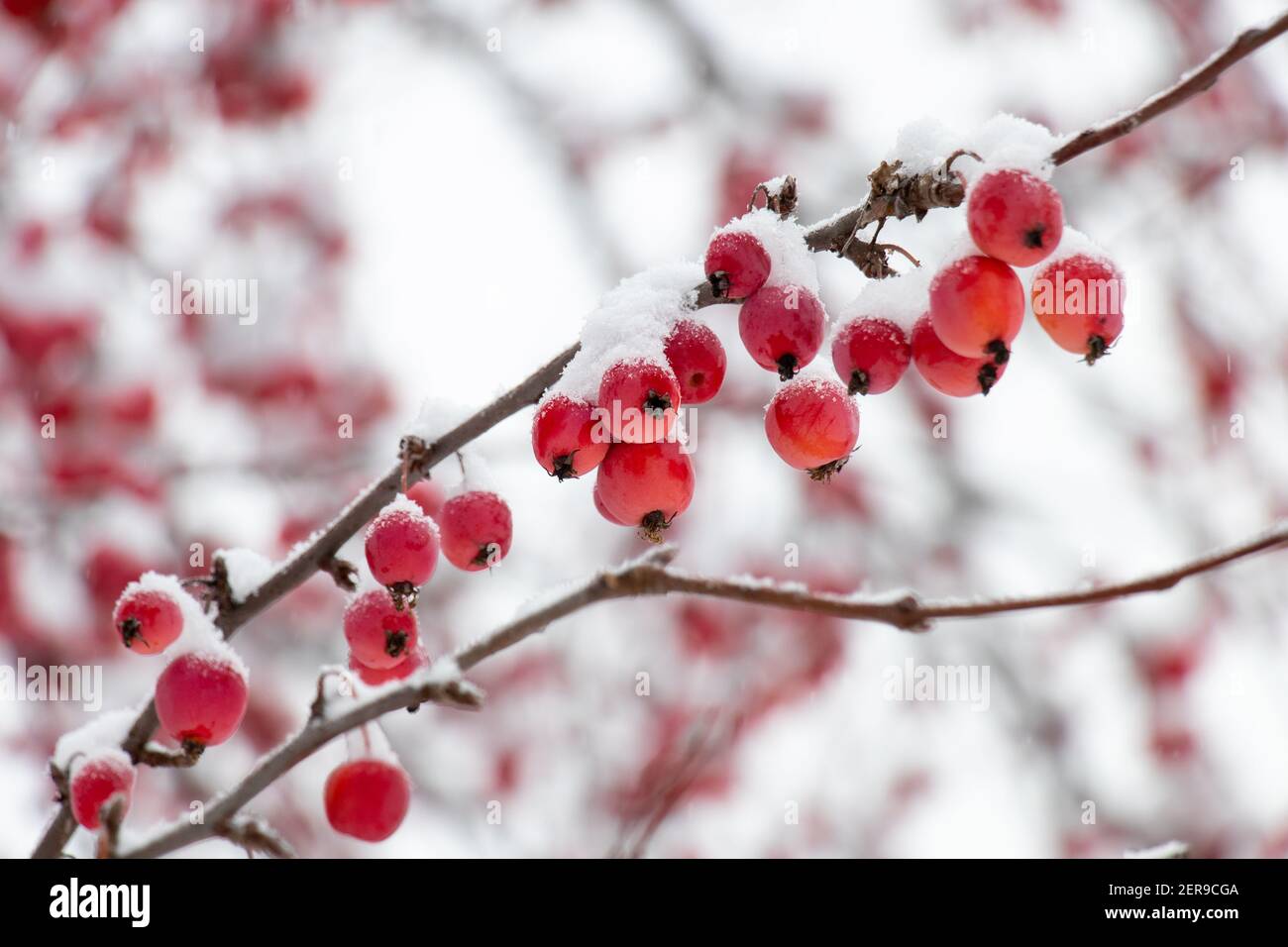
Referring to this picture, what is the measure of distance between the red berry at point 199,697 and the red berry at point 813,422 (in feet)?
4.10

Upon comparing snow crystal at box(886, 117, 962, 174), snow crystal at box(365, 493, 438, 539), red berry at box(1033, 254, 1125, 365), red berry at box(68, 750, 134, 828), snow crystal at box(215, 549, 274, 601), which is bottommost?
red berry at box(68, 750, 134, 828)

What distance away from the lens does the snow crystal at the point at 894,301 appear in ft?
6.51

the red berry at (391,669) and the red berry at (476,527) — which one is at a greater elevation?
the red berry at (476,527)

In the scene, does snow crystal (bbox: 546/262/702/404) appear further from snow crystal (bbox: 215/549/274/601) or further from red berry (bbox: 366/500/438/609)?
snow crystal (bbox: 215/549/274/601)

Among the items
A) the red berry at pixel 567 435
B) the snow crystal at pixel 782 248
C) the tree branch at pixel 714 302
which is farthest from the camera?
the snow crystal at pixel 782 248

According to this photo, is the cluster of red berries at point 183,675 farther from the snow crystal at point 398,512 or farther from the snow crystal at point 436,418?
the snow crystal at point 436,418

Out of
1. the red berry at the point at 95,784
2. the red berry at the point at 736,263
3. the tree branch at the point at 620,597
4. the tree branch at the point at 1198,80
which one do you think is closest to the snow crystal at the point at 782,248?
the red berry at the point at 736,263

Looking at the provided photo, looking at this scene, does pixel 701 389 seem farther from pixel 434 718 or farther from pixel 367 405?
pixel 434 718

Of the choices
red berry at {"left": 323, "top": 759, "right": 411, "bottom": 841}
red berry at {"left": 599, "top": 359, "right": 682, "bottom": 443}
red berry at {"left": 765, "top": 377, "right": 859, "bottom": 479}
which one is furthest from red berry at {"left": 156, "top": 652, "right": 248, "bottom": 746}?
red berry at {"left": 765, "top": 377, "right": 859, "bottom": 479}

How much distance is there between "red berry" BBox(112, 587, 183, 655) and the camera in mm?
2195

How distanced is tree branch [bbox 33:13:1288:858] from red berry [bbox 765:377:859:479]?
10.3 inches

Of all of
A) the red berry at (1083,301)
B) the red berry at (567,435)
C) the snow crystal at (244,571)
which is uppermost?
the red berry at (1083,301)

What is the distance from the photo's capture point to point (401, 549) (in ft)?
6.82

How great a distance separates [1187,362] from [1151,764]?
11.6 feet
